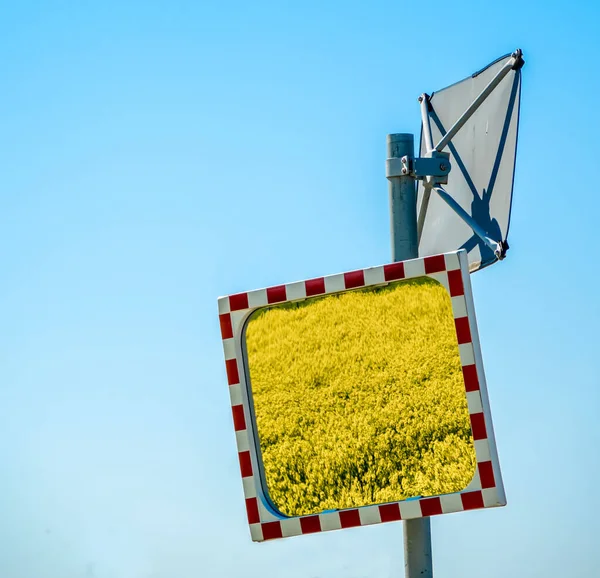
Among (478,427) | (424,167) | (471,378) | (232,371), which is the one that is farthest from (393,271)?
(424,167)

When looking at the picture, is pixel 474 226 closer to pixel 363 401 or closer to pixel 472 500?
pixel 363 401

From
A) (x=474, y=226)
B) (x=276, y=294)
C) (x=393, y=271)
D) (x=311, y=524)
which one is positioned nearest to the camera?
(x=393, y=271)

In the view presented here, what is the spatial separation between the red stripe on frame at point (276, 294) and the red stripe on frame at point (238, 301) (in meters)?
0.11

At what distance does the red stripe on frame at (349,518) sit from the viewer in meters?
4.21

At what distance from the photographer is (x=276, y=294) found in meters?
4.41

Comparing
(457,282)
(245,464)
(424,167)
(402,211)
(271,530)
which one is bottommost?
(271,530)

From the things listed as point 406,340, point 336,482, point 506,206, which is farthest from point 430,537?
point 506,206

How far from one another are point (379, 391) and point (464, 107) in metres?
2.13

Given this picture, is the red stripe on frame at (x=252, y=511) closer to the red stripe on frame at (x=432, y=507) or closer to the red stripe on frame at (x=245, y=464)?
the red stripe on frame at (x=245, y=464)

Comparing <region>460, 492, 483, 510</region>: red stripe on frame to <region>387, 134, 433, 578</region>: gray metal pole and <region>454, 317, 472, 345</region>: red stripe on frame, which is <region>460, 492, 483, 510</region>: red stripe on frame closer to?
<region>454, 317, 472, 345</region>: red stripe on frame

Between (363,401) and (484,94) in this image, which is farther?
(484,94)

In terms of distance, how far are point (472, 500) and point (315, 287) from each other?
1.09 metres

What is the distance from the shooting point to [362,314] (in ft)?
14.1

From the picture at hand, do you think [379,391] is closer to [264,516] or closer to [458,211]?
[264,516]
